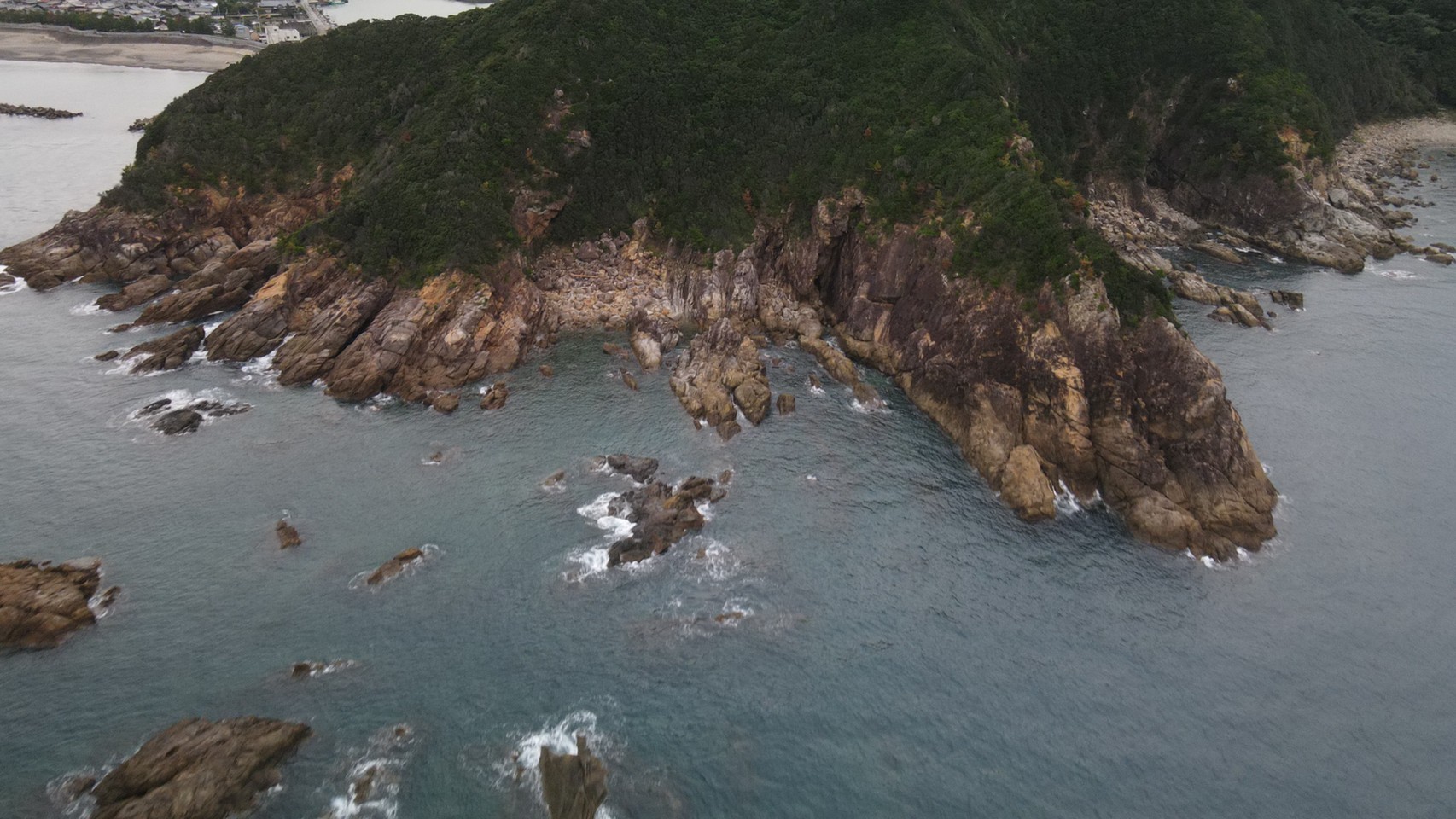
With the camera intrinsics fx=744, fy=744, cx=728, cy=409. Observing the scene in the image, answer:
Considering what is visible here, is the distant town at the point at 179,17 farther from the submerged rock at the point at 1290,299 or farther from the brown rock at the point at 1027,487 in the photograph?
the submerged rock at the point at 1290,299

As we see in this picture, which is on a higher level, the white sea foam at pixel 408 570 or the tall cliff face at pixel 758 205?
the tall cliff face at pixel 758 205

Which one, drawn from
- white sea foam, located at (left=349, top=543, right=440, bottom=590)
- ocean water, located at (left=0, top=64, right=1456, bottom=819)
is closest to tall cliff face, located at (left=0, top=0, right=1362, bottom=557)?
ocean water, located at (left=0, top=64, right=1456, bottom=819)

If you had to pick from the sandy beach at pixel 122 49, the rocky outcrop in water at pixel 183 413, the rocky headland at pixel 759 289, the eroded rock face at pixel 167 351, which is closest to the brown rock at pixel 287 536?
the rocky outcrop in water at pixel 183 413

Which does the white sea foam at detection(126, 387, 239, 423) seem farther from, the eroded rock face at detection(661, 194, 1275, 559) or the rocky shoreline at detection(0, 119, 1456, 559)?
the eroded rock face at detection(661, 194, 1275, 559)

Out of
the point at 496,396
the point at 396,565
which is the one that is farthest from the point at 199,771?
the point at 496,396

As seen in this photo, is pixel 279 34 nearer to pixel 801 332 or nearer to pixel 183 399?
pixel 183 399

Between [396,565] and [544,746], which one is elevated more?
[396,565]
